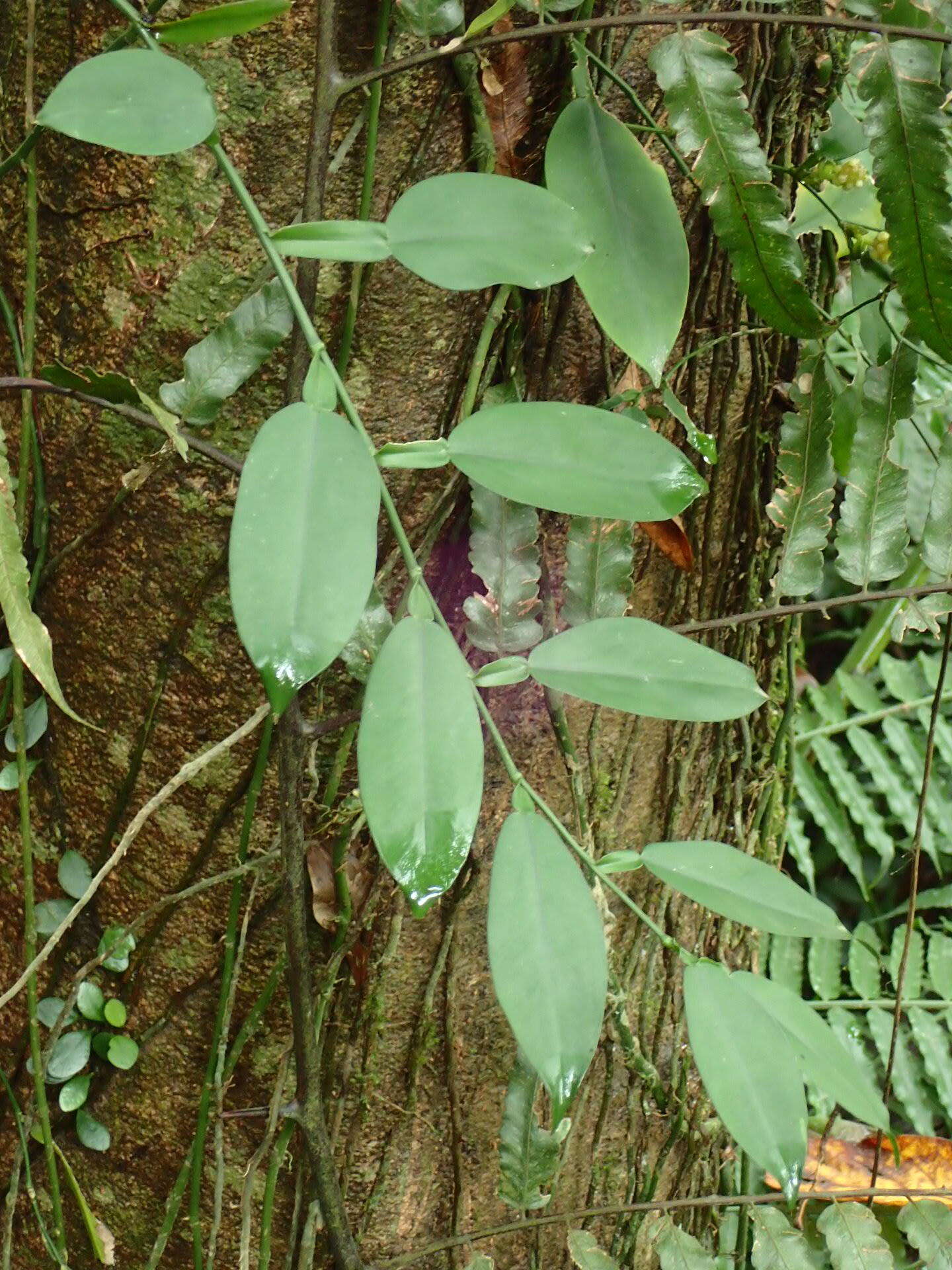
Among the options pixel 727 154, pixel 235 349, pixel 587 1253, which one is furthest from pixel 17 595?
pixel 587 1253

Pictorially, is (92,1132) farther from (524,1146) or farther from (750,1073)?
(750,1073)

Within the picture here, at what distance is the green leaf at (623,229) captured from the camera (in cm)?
62

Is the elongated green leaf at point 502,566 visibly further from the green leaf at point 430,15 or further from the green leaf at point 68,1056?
the green leaf at point 68,1056

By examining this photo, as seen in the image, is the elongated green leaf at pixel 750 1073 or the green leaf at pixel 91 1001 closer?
the elongated green leaf at pixel 750 1073

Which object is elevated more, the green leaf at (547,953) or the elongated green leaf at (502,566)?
the elongated green leaf at (502,566)

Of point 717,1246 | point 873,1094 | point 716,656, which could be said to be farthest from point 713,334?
point 717,1246

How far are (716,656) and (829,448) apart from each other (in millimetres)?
319

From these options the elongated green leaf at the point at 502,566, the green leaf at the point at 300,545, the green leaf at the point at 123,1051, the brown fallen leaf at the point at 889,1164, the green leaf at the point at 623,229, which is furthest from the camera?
the brown fallen leaf at the point at 889,1164

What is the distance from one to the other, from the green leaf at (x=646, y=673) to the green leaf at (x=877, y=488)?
295 mm

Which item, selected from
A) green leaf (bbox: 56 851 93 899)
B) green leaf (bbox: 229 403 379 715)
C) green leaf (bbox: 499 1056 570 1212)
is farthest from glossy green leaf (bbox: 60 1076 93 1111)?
green leaf (bbox: 229 403 379 715)

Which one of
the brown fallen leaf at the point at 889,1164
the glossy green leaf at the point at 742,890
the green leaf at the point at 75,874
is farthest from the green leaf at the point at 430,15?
the brown fallen leaf at the point at 889,1164

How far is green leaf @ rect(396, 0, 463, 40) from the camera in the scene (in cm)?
65

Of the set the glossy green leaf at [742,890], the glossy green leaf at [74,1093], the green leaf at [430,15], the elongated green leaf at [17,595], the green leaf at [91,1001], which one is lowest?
the glossy green leaf at [74,1093]

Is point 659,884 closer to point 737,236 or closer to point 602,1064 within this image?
point 602,1064
